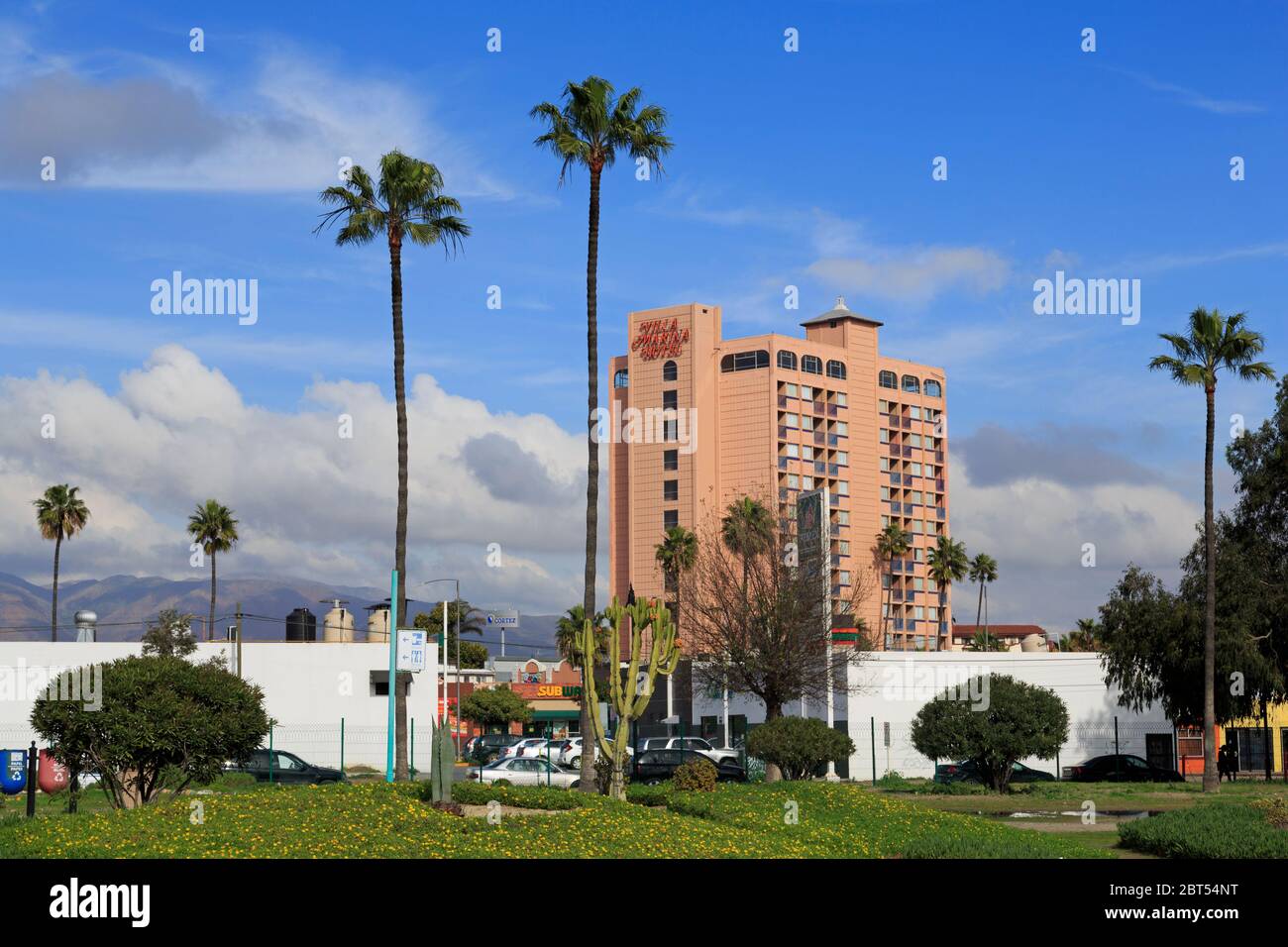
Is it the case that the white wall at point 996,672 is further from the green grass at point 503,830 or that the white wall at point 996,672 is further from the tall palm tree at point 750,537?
the green grass at point 503,830

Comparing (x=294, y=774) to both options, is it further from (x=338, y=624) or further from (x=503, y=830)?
(x=338, y=624)

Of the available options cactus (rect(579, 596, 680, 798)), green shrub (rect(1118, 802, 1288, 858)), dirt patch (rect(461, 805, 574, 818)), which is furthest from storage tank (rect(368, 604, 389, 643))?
green shrub (rect(1118, 802, 1288, 858))

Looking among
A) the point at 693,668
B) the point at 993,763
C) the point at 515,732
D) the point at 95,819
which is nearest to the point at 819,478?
the point at 515,732

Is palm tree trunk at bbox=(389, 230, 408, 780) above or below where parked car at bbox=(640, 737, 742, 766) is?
above

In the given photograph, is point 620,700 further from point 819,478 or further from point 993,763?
point 819,478

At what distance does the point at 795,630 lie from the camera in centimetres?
4744

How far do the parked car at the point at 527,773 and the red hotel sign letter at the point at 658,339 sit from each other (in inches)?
3653

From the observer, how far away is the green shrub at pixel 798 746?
36438 millimetres

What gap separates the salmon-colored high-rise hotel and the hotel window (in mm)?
94

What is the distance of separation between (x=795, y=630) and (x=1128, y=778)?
12921 mm

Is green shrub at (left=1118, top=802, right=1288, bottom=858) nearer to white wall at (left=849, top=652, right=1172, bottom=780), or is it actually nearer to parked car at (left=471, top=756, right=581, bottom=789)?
parked car at (left=471, top=756, right=581, bottom=789)

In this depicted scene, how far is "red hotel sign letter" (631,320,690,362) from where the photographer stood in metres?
133

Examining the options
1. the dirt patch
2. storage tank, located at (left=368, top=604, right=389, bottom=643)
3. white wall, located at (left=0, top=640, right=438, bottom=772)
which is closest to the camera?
the dirt patch

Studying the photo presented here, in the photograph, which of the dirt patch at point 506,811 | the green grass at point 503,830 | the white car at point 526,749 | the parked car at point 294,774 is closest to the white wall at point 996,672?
the white car at point 526,749
